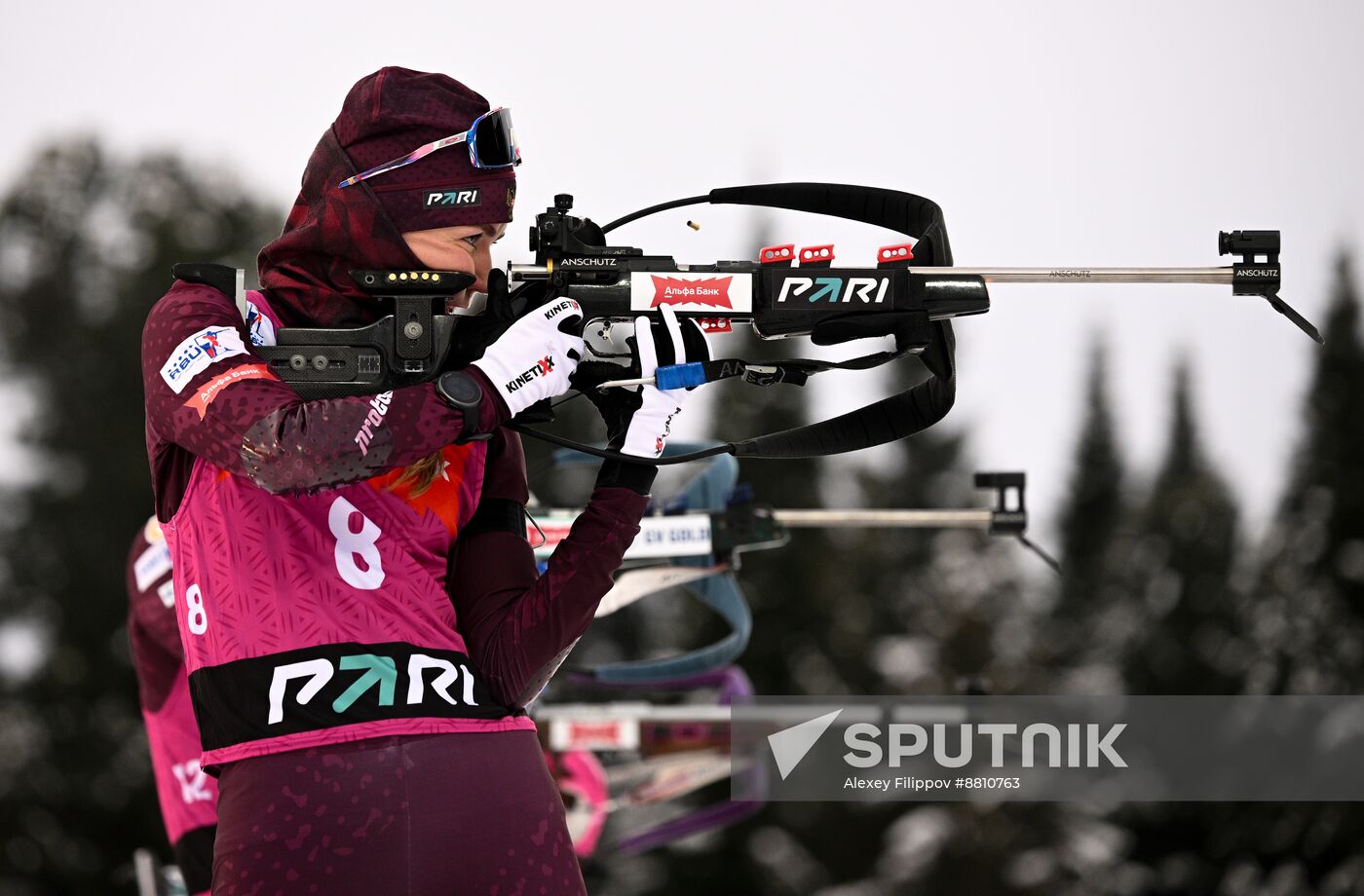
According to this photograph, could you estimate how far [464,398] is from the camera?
242cm

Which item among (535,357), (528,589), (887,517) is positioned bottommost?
(887,517)

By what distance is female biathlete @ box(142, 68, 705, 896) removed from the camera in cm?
235

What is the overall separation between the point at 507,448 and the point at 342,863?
784 millimetres

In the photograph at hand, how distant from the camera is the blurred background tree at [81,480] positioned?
78.9 feet

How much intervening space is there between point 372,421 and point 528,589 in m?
0.45

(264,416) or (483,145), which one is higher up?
(483,145)

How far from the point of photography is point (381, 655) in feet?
7.93

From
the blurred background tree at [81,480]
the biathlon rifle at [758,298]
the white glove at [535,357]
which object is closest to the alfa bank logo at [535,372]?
the white glove at [535,357]

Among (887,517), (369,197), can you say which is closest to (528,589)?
(369,197)

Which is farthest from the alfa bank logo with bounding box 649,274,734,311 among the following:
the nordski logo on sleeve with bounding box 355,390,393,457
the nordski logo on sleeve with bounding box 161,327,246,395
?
the nordski logo on sleeve with bounding box 161,327,246,395

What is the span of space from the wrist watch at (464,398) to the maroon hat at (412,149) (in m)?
0.35

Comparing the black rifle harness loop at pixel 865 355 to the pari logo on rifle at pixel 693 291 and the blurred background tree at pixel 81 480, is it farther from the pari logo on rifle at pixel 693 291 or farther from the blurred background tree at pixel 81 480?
the blurred background tree at pixel 81 480

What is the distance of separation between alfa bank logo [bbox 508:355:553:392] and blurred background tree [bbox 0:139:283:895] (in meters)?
22.7

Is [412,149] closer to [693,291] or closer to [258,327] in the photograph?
[258,327]
